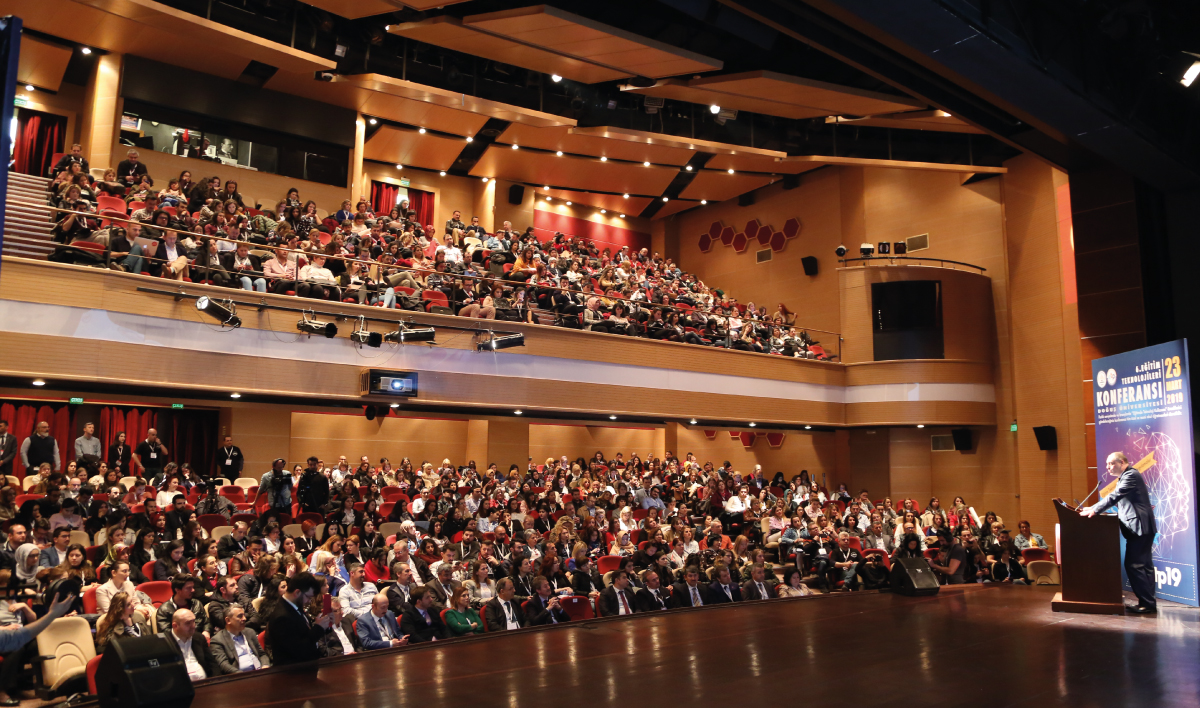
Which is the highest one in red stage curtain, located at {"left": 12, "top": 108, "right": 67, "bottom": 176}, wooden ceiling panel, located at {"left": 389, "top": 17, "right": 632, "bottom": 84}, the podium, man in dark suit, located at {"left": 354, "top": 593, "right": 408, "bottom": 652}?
wooden ceiling panel, located at {"left": 389, "top": 17, "right": 632, "bottom": 84}

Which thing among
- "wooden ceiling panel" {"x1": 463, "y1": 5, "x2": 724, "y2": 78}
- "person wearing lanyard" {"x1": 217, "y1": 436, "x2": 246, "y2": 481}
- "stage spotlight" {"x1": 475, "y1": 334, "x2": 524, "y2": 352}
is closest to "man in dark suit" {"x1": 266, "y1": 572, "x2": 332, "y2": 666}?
"stage spotlight" {"x1": 475, "y1": 334, "x2": 524, "y2": 352}

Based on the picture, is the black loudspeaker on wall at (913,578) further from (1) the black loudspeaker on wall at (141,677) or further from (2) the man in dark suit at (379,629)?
(1) the black loudspeaker on wall at (141,677)

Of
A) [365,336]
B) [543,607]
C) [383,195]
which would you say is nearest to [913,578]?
[543,607]

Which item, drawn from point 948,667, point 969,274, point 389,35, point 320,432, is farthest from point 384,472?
point 969,274

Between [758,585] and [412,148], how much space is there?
37.7 feet

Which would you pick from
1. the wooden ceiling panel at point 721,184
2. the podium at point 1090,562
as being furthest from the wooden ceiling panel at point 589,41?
the podium at point 1090,562

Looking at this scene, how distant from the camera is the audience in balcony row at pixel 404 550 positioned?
234 inches

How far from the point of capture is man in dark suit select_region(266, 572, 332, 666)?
215 inches

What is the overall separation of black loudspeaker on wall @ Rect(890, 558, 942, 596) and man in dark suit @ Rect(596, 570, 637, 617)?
279 centimetres

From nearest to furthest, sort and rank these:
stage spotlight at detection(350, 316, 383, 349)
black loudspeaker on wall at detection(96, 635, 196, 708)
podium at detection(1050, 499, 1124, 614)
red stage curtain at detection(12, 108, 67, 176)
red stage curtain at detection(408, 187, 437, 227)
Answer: black loudspeaker on wall at detection(96, 635, 196, 708) < podium at detection(1050, 499, 1124, 614) < stage spotlight at detection(350, 316, 383, 349) < red stage curtain at detection(12, 108, 67, 176) < red stage curtain at detection(408, 187, 437, 227)

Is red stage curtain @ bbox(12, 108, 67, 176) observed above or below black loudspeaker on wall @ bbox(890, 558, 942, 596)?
above

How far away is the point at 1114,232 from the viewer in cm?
913

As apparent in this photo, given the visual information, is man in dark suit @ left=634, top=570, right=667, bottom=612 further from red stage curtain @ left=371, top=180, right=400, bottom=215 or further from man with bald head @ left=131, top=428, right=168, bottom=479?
red stage curtain @ left=371, top=180, right=400, bottom=215

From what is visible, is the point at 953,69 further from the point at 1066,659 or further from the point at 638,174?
the point at 638,174
